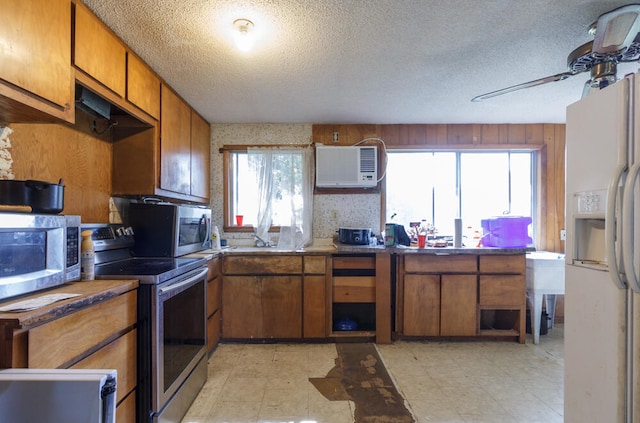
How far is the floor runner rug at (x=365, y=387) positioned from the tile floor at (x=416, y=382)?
57 mm

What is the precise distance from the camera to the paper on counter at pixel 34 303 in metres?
0.97

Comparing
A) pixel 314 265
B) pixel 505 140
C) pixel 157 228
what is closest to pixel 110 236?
pixel 157 228

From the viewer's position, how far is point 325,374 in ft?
7.35

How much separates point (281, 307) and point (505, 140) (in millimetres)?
3013

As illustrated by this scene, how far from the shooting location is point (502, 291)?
2.81 meters

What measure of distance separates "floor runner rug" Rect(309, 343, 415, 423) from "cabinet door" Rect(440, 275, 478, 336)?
2.45 ft

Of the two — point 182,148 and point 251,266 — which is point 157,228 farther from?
point 251,266

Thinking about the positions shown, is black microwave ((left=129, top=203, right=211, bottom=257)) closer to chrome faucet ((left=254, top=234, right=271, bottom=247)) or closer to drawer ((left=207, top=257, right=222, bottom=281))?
drawer ((left=207, top=257, right=222, bottom=281))

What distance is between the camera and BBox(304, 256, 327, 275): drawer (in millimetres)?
2787

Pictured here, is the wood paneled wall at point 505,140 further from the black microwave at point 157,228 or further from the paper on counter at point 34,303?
the paper on counter at point 34,303

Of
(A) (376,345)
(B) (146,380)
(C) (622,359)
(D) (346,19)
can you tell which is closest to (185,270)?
(B) (146,380)

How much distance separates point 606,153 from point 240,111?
2714mm

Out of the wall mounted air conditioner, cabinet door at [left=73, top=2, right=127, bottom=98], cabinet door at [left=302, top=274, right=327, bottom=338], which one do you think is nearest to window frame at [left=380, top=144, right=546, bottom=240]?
the wall mounted air conditioner

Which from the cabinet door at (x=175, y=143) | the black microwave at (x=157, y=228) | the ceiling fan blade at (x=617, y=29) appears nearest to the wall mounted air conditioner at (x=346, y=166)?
the cabinet door at (x=175, y=143)
